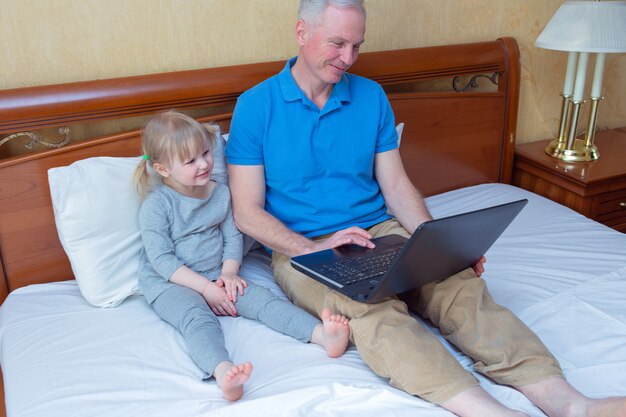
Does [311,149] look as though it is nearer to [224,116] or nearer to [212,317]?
[224,116]

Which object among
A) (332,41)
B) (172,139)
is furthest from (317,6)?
(172,139)

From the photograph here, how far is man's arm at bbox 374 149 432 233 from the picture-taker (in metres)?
1.66

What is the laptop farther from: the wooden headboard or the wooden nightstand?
the wooden nightstand

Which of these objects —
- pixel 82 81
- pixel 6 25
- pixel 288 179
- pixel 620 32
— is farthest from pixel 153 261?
pixel 620 32

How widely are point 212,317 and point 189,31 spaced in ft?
2.75

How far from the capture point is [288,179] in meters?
1.61

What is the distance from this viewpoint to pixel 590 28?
200 cm

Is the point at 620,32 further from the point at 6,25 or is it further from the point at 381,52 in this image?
the point at 6,25

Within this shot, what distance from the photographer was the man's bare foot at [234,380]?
114 cm

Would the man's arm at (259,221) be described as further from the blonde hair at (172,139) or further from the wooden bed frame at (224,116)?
the wooden bed frame at (224,116)

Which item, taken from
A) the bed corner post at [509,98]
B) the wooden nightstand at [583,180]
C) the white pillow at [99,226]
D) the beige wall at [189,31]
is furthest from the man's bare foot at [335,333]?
the bed corner post at [509,98]

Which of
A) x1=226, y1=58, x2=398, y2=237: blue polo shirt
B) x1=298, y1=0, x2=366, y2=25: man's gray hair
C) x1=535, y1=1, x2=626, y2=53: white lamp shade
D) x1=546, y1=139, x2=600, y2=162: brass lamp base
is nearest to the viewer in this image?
x1=298, y1=0, x2=366, y2=25: man's gray hair

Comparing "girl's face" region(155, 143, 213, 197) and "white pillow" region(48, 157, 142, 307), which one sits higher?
"girl's face" region(155, 143, 213, 197)

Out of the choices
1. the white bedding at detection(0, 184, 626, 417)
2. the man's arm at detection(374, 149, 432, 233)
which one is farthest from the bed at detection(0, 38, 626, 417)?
the man's arm at detection(374, 149, 432, 233)
